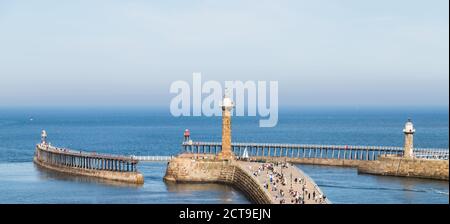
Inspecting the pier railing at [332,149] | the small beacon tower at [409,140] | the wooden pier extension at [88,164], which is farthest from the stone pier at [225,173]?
the small beacon tower at [409,140]

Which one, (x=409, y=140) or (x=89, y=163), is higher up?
(x=409, y=140)

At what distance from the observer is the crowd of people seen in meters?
59.2

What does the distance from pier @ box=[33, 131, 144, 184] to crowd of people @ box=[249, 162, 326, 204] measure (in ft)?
43.4

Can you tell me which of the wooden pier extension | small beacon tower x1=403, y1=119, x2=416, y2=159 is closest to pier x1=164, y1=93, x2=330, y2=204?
the wooden pier extension

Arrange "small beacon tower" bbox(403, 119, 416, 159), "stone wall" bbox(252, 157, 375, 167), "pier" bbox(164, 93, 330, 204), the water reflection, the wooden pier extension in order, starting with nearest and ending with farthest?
"pier" bbox(164, 93, 330, 204) → the water reflection → the wooden pier extension → "small beacon tower" bbox(403, 119, 416, 159) → "stone wall" bbox(252, 157, 375, 167)

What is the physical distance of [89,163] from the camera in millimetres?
94500

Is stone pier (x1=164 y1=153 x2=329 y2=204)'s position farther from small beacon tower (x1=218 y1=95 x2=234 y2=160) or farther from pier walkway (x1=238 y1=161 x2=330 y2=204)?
small beacon tower (x1=218 y1=95 x2=234 y2=160)

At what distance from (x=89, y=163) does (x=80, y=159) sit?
2992 millimetres

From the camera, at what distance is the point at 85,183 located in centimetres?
8594

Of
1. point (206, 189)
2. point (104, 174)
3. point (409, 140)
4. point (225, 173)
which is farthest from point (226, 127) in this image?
point (409, 140)

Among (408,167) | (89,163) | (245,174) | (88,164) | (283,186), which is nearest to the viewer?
(283,186)

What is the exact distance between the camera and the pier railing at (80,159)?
9028cm

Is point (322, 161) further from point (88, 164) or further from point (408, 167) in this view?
point (88, 164)
